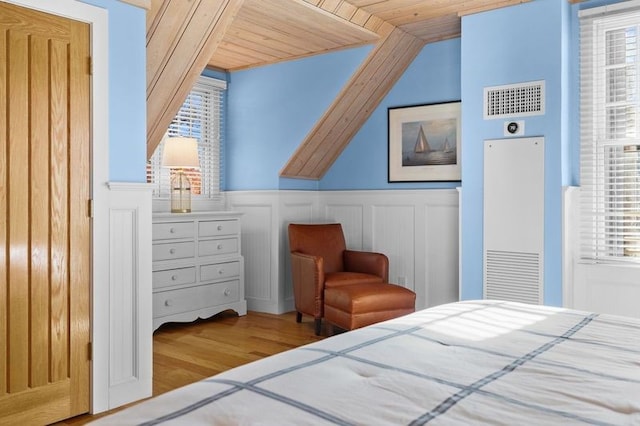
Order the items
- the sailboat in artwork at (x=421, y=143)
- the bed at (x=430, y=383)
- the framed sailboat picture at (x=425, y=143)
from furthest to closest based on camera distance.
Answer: the sailboat in artwork at (x=421, y=143) < the framed sailboat picture at (x=425, y=143) < the bed at (x=430, y=383)

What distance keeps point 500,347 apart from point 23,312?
2.07 meters

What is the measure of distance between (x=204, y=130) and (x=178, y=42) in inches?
74.8

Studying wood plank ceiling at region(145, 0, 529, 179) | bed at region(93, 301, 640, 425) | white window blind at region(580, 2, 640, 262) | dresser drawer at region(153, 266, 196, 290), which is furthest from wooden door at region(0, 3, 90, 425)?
white window blind at region(580, 2, 640, 262)

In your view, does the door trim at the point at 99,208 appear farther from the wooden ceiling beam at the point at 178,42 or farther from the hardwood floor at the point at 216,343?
the wooden ceiling beam at the point at 178,42

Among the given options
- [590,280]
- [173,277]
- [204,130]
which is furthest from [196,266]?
[590,280]

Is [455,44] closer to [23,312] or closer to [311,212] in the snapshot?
[311,212]

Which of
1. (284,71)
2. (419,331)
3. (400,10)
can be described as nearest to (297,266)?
(284,71)

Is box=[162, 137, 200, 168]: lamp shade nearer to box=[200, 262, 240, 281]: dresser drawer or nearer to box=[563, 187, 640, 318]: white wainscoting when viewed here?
box=[200, 262, 240, 281]: dresser drawer

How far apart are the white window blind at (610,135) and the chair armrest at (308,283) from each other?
6.15ft

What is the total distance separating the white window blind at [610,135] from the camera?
11.9 ft

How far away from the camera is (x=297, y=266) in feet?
14.6

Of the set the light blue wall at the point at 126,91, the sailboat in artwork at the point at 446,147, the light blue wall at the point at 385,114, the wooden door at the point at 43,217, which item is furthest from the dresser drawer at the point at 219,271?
the sailboat in artwork at the point at 446,147

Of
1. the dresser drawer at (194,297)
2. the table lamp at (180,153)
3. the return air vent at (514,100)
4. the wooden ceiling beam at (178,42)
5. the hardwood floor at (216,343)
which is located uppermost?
the wooden ceiling beam at (178,42)

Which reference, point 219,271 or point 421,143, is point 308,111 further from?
point 219,271
